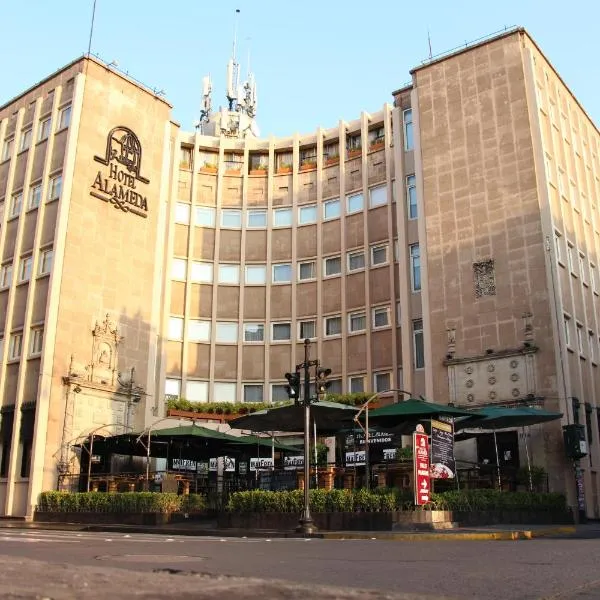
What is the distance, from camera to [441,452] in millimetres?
20672

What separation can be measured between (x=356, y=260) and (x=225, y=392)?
449 inches

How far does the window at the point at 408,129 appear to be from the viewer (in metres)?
41.1

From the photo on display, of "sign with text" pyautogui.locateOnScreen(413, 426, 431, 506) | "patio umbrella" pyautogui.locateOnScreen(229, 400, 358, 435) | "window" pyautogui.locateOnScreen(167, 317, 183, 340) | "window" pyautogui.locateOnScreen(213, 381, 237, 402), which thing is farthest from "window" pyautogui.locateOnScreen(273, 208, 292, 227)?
"sign with text" pyautogui.locateOnScreen(413, 426, 431, 506)

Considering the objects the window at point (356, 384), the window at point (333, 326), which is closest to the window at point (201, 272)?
the window at point (333, 326)

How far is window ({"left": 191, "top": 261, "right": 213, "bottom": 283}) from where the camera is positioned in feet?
149

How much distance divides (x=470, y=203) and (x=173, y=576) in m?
32.5

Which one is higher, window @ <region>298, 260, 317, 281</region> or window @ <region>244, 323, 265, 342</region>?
window @ <region>298, 260, 317, 281</region>

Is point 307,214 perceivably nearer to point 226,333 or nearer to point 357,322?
point 357,322

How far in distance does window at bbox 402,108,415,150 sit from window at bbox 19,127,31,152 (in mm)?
21721

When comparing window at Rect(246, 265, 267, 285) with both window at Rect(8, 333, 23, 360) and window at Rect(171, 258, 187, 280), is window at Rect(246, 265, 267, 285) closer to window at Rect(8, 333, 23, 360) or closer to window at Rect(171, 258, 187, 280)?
window at Rect(171, 258, 187, 280)

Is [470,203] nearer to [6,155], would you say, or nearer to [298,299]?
[298,299]

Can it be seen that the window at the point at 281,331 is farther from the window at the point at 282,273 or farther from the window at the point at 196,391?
the window at the point at 196,391

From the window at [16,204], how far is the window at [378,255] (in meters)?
20.3

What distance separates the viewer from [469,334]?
34.5 metres
